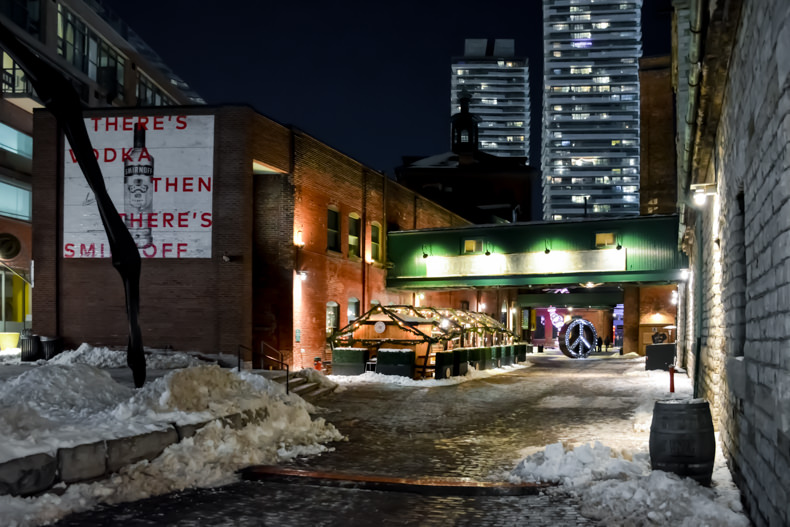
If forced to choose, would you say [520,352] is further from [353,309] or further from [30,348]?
[30,348]

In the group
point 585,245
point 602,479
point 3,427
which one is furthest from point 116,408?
point 585,245

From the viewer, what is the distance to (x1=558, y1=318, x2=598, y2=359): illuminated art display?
41906mm

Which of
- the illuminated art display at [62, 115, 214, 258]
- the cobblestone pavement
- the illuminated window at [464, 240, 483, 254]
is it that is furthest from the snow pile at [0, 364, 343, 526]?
the illuminated window at [464, 240, 483, 254]

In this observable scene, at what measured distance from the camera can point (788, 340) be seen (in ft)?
16.3

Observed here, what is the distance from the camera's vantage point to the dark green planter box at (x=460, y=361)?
25328 millimetres

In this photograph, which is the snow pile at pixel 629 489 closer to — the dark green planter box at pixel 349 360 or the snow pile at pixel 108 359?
the snow pile at pixel 108 359

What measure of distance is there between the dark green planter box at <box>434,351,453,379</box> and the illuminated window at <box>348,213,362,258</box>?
24.2 feet

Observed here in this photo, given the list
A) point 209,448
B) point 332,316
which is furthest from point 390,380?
point 209,448

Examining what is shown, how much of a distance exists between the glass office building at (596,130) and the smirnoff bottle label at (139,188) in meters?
170

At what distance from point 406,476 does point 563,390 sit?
1278 centimetres

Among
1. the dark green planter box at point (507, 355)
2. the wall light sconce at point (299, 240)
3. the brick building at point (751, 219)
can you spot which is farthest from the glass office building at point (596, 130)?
the brick building at point (751, 219)

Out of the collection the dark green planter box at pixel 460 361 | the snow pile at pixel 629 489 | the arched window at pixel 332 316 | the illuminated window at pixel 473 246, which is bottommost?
the dark green planter box at pixel 460 361

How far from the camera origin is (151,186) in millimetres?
23109

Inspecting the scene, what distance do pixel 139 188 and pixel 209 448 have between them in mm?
15367
